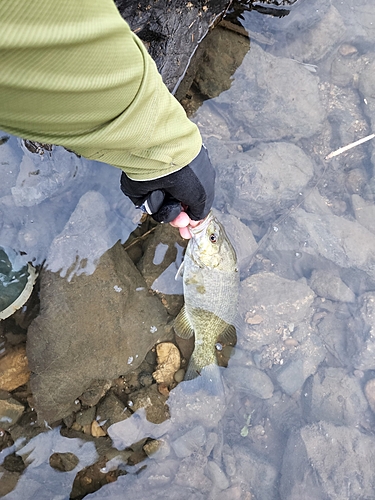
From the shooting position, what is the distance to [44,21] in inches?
50.9

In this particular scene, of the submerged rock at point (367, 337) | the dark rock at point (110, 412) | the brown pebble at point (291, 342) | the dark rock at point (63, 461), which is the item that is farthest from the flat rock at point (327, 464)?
the dark rock at point (63, 461)

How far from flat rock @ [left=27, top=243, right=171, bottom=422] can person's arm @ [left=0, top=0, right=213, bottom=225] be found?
7.63ft

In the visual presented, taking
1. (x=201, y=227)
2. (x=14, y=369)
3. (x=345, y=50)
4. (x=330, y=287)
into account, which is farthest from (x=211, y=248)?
(x=345, y=50)

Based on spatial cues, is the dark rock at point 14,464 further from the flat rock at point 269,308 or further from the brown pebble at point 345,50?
the brown pebble at point 345,50

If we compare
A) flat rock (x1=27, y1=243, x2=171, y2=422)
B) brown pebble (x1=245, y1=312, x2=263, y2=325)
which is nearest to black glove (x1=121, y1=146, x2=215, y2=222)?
flat rock (x1=27, y1=243, x2=171, y2=422)

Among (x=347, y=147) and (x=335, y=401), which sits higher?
(x=347, y=147)

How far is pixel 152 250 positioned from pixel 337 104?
3393 mm

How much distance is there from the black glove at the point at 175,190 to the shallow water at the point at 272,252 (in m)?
1.58

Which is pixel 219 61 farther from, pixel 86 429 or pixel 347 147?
pixel 86 429

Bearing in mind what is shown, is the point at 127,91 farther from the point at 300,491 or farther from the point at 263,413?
the point at 300,491

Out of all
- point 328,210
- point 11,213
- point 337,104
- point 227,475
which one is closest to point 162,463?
point 227,475

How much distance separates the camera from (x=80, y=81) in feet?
5.18

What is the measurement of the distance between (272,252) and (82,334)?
2654 mm

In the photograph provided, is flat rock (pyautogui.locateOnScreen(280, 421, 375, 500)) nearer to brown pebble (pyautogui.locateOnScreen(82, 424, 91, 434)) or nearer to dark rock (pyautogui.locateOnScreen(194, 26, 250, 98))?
brown pebble (pyautogui.locateOnScreen(82, 424, 91, 434))
